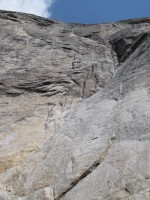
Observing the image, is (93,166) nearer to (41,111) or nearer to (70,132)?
(70,132)

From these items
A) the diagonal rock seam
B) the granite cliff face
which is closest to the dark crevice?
the granite cliff face

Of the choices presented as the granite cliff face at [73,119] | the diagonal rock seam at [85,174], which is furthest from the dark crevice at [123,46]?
the diagonal rock seam at [85,174]

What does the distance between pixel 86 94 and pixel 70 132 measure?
3.99 m

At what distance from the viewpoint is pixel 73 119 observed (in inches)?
492

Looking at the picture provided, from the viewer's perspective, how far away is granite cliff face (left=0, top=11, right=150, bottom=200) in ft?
29.5

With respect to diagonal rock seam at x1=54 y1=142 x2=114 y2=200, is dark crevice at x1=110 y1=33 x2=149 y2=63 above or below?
above

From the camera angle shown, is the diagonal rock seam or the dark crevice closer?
the diagonal rock seam

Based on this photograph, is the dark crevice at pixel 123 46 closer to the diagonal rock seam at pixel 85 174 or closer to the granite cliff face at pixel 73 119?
the granite cliff face at pixel 73 119

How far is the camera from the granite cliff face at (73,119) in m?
8.99

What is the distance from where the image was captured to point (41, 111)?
14.2 m

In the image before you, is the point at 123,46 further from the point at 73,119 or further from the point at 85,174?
the point at 85,174

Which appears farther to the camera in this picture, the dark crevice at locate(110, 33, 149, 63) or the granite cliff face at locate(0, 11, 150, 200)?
the dark crevice at locate(110, 33, 149, 63)

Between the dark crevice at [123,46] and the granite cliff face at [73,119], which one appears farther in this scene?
the dark crevice at [123,46]

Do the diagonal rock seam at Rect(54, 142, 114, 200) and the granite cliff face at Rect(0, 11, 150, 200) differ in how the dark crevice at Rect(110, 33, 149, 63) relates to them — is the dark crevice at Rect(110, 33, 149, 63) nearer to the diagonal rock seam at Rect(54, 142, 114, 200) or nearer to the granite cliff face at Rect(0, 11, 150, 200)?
the granite cliff face at Rect(0, 11, 150, 200)
